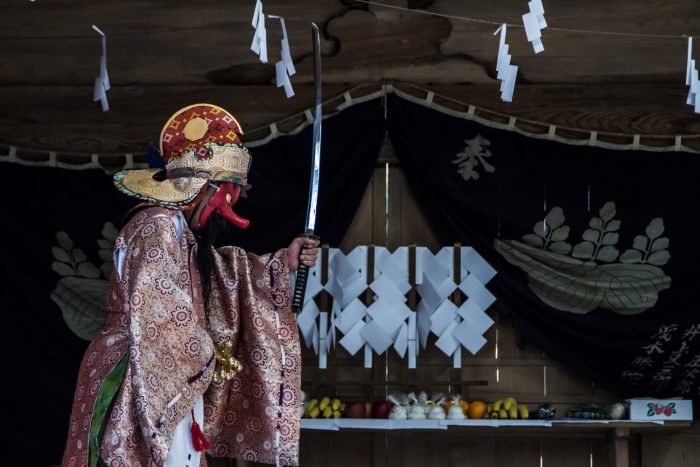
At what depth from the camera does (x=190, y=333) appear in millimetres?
3869

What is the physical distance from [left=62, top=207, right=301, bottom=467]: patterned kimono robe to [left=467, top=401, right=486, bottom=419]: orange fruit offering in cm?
136

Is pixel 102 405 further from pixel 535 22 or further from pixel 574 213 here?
pixel 574 213

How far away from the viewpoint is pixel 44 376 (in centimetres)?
554

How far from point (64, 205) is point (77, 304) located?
0.48 metres

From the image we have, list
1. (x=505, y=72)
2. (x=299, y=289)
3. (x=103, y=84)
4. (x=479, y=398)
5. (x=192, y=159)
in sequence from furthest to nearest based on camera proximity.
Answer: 1. (x=479, y=398)
2. (x=103, y=84)
3. (x=505, y=72)
4. (x=299, y=289)
5. (x=192, y=159)

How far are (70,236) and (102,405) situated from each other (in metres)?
2.01

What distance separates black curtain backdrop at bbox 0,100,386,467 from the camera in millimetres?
5535

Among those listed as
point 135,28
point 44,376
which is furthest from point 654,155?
point 44,376

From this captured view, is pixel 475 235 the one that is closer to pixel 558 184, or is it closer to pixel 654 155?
pixel 558 184

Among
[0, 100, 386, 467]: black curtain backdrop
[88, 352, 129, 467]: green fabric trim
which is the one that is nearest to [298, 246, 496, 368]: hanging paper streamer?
[0, 100, 386, 467]: black curtain backdrop

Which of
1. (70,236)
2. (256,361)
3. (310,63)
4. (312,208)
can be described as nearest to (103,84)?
(70,236)

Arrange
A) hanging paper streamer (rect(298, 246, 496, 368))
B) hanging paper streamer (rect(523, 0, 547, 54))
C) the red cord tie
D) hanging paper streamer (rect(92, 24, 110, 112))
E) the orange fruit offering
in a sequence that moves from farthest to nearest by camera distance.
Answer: hanging paper streamer (rect(298, 246, 496, 368))
the orange fruit offering
hanging paper streamer (rect(92, 24, 110, 112))
hanging paper streamer (rect(523, 0, 547, 54))
the red cord tie

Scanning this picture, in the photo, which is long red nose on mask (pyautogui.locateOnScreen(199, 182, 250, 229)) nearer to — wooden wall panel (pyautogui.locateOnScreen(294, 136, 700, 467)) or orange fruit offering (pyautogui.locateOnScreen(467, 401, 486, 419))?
wooden wall panel (pyautogui.locateOnScreen(294, 136, 700, 467))

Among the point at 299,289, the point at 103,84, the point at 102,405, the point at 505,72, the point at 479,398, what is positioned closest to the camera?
the point at 102,405
